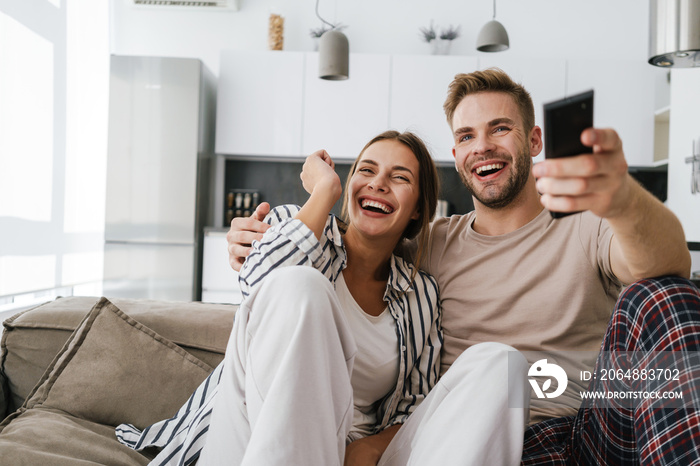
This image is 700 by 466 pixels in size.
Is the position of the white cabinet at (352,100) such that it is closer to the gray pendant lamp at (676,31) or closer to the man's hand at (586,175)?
the gray pendant lamp at (676,31)

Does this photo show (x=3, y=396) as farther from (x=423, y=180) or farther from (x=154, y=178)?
(x=154, y=178)

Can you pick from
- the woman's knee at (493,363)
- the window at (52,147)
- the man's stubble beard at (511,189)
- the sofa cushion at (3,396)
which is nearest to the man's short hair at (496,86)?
the man's stubble beard at (511,189)

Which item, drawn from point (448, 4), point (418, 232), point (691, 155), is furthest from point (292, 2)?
point (418, 232)

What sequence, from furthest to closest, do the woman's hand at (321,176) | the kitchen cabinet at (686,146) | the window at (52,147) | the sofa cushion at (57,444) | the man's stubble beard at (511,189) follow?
the kitchen cabinet at (686,146) < the window at (52,147) < the man's stubble beard at (511,189) < the woman's hand at (321,176) < the sofa cushion at (57,444)

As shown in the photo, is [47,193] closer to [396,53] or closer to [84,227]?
[84,227]

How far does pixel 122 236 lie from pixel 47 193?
2.41 feet

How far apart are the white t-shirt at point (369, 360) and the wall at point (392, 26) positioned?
361 cm

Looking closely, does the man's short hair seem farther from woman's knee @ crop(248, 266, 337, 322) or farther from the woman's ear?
woman's knee @ crop(248, 266, 337, 322)

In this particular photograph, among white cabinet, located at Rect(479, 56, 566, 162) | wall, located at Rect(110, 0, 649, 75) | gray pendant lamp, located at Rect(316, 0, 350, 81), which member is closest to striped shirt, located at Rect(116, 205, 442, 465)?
A: gray pendant lamp, located at Rect(316, 0, 350, 81)

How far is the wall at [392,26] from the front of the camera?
14.7 feet

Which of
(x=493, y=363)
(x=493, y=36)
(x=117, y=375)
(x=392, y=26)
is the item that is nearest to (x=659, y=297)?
(x=493, y=363)

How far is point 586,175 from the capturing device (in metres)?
0.79

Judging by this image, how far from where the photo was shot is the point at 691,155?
3.48 metres

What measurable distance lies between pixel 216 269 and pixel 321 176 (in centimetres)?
290
